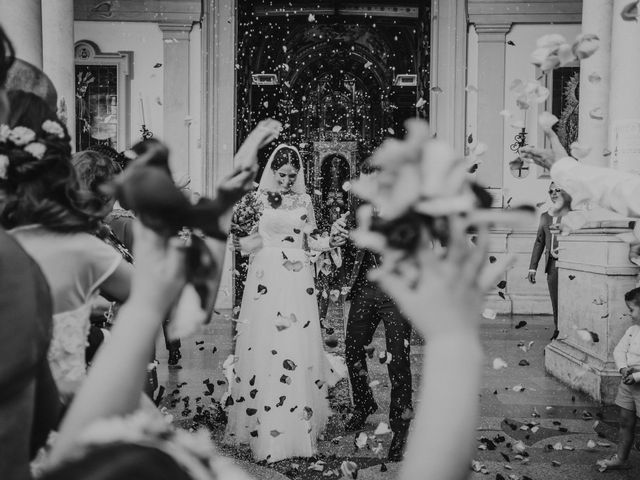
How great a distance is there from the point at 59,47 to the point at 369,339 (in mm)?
5421

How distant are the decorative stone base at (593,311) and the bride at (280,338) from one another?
224 centimetres

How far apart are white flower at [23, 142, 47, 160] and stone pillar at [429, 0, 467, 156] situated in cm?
1052

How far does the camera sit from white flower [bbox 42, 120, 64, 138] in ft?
5.01

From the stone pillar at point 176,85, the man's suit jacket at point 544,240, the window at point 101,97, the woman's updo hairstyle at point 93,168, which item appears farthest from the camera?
the window at point 101,97

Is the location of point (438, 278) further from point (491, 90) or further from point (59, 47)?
point (491, 90)

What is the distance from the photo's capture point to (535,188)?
11531 millimetres

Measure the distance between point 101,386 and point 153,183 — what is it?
34cm

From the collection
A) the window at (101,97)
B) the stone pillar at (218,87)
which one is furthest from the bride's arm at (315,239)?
the window at (101,97)

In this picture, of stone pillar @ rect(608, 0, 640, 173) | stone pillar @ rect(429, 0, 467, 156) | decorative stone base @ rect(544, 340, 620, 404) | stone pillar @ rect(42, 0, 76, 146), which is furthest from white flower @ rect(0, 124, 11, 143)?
stone pillar @ rect(429, 0, 467, 156)

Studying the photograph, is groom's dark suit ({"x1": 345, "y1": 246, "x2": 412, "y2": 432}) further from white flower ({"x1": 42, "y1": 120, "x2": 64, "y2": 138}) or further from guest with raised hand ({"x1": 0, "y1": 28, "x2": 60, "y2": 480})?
guest with raised hand ({"x1": 0, "y1": 28, "x2": 60, "y2": 480})

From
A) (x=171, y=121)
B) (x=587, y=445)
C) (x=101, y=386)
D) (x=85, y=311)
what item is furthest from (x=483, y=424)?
(x=171, y=121)

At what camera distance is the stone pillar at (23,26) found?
5617 millimetres

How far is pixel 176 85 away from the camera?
38.0 ft

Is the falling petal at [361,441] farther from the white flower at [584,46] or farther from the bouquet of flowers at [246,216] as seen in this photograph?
the white flower at [584,46]
